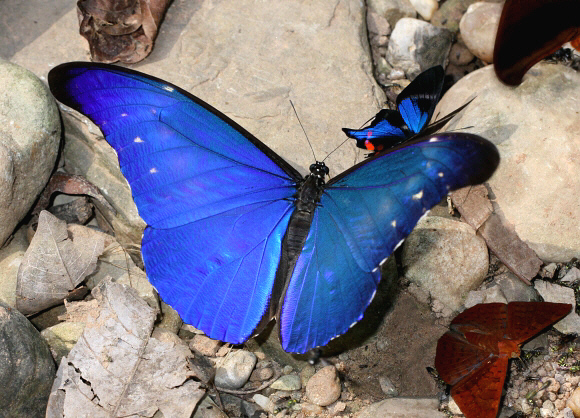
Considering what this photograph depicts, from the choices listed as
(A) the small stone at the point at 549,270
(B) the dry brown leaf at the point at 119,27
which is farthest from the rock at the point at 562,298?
(B) the dry brown leaf at the point at 119,27

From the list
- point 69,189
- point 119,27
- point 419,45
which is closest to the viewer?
point 69,189

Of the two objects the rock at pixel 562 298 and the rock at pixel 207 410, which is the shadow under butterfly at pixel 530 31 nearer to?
the rock at pixel 562 298

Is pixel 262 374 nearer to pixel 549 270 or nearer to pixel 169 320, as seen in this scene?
pixel 169 320

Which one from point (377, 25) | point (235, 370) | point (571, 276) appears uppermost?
point (377, 25)

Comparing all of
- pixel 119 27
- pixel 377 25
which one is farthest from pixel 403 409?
pixel 119 27

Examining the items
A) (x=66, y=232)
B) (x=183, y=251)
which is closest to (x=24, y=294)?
(x=66, y=232)

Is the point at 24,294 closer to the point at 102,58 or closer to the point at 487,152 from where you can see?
the point at 102,58
